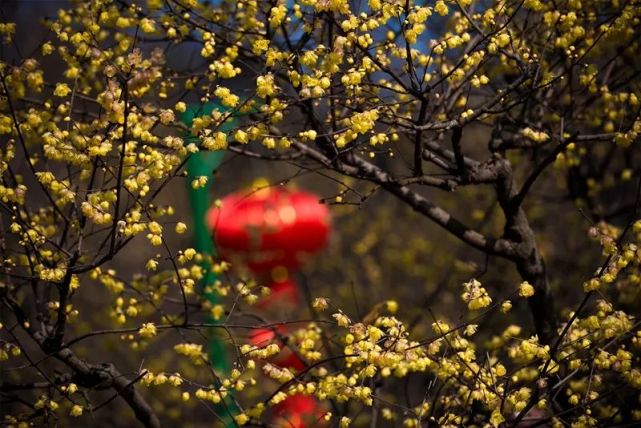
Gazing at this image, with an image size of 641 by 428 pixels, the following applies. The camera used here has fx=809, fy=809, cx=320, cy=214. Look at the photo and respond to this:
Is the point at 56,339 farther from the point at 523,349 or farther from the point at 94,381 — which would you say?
the point at 523,349

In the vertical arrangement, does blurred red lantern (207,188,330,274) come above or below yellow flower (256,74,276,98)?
above

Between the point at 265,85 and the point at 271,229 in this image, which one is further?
the point at 271,229

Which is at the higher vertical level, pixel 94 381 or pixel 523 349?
pixel 94 381

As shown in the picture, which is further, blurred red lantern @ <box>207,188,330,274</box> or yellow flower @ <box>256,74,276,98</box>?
blurred red lantern @ <box>207,188,330,274</box>

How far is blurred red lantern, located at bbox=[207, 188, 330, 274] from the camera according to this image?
7840 millimetres

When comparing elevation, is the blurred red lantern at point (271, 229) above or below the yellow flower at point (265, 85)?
above

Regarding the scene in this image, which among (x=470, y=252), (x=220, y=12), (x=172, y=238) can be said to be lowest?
(x=220, y=12)

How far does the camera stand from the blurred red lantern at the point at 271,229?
25.7ft

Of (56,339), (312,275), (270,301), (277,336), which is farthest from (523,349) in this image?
(312,275)

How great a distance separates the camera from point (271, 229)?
25.9ft

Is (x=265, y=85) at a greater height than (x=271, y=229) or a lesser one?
lesser

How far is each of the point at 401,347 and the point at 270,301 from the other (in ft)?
18.8

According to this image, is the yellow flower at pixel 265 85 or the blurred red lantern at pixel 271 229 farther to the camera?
the blurred red lantern at pixel 271 229

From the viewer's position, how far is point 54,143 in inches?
139
